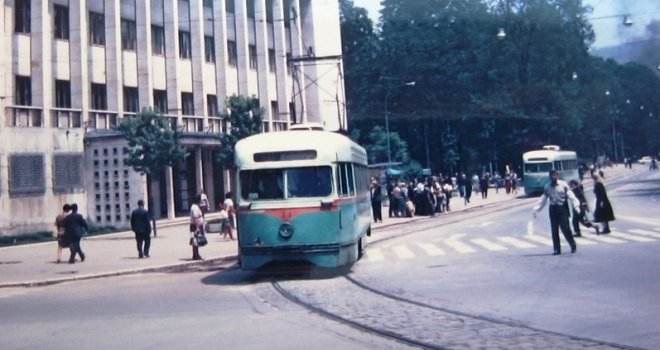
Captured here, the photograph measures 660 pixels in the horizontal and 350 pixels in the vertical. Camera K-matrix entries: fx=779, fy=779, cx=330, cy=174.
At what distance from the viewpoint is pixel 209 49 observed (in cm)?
4584

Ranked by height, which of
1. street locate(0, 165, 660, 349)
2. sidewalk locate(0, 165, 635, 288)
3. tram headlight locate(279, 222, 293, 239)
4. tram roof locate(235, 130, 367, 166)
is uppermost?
tram roof locate(235, 130, 367, 166)

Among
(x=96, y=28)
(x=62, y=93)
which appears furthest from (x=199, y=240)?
(x=96, y=28)

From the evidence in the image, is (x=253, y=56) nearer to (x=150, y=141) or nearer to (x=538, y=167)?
(x=150, y=141)

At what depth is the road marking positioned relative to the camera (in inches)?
748

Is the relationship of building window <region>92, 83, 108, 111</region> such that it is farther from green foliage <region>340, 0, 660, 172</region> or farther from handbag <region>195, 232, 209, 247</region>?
green foliage <region>340, 0, 660, 172</region>

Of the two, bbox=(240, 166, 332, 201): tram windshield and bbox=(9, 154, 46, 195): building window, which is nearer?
bbox=(240, 166, 332, 201): tram windshield

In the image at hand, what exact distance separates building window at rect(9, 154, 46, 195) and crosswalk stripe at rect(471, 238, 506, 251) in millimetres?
20386

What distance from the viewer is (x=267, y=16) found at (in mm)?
50406

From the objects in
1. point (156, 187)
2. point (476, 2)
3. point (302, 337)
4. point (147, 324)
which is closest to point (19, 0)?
point (156, 187)

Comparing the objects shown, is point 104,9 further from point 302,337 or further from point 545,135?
point 545,135

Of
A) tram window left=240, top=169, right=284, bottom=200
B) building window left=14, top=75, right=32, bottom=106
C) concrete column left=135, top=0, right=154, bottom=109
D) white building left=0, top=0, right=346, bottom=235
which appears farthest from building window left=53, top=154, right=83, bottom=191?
tram window left=240, top=169, right=284, bottom=200

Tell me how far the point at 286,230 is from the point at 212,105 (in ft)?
107

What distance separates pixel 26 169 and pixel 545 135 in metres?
44.0

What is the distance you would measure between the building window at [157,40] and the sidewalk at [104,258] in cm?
1276
